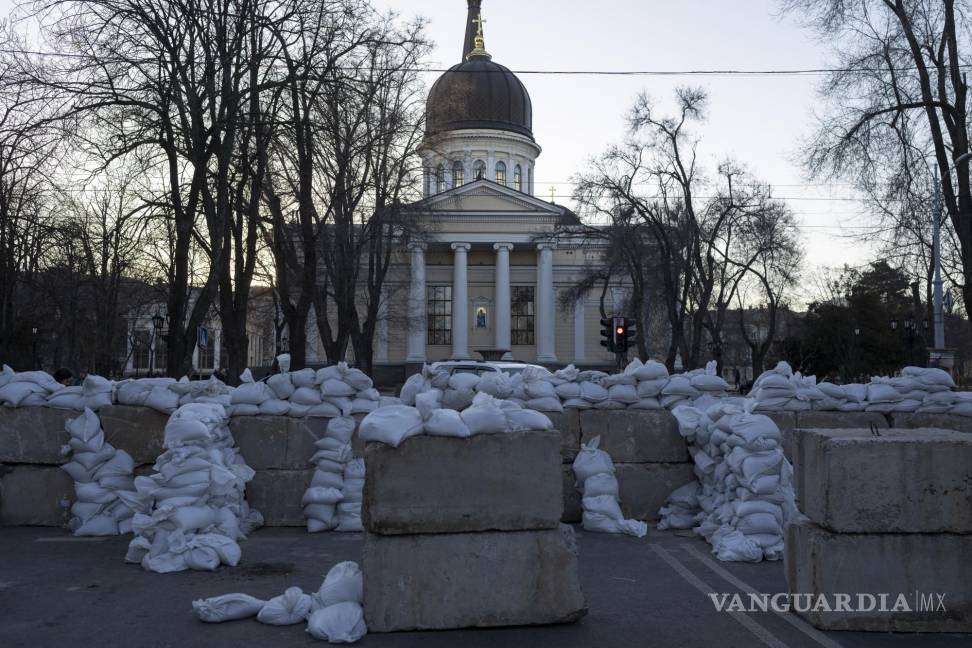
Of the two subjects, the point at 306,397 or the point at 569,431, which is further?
the point at 569,431

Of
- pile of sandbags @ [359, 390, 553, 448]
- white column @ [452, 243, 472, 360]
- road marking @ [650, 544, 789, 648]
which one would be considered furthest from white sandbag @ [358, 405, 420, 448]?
white column @ [452, 243, 472, 360]

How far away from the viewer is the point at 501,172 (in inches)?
2255

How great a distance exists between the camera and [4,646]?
14.3 ft

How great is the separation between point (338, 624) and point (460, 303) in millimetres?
44915

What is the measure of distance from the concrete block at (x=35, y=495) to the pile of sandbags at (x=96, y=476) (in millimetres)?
164

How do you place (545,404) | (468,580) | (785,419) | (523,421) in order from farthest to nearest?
(785,419), (545,404), (523,421), (468,580)

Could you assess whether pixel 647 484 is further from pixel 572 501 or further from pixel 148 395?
pixel 148 395

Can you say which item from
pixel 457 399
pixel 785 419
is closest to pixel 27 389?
A: pixel 457 399

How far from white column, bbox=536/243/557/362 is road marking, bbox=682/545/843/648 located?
42.4 metres

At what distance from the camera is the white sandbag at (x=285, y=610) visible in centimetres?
471

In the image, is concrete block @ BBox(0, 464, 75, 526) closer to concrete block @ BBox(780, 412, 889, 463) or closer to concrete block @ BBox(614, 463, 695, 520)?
concrete block @ BBox(614, 463, 695, 520)

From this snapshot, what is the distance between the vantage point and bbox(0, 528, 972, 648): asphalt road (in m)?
4.48

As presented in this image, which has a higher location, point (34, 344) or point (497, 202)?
point (497, 202)

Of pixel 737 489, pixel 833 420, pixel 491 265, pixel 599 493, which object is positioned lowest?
pixel 599 493
